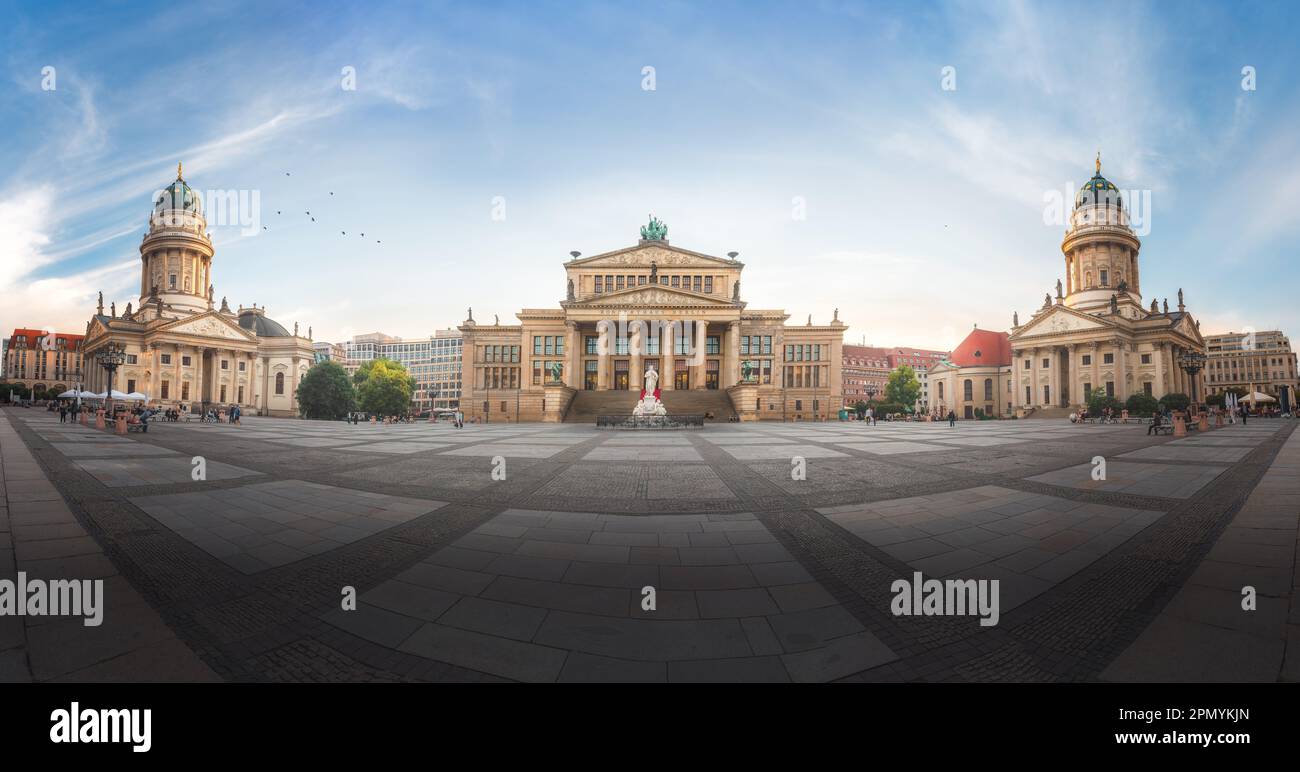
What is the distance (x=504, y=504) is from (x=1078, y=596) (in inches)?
265

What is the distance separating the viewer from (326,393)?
60.7m

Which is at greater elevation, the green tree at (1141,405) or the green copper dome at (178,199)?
the green copper dome at (178,199)

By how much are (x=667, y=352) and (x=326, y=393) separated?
4390 cm

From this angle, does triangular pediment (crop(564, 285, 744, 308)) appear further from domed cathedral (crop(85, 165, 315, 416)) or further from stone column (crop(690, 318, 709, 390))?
A: domed cathedral (crop(85, 165, 315, 416))

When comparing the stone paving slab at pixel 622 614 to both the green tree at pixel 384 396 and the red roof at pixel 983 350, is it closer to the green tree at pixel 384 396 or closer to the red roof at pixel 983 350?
the green tree at pixel 384 396

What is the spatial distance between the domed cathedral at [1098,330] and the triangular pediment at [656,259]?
4397 centimetres

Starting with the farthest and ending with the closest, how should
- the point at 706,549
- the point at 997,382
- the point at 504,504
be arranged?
the point at 997,382 < the point at 504,504 < the point at 706,549

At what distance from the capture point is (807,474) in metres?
10.4

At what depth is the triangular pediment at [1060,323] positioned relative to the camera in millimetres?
60781

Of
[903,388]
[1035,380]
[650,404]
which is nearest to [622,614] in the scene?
[650,404]

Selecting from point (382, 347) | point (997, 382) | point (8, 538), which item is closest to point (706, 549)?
point (8, 538)

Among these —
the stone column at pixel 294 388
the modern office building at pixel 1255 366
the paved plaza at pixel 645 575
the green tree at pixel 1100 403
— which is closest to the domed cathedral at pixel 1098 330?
the green tree at pixel 1100 403

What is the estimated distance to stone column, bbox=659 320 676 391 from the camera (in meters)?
54.7
